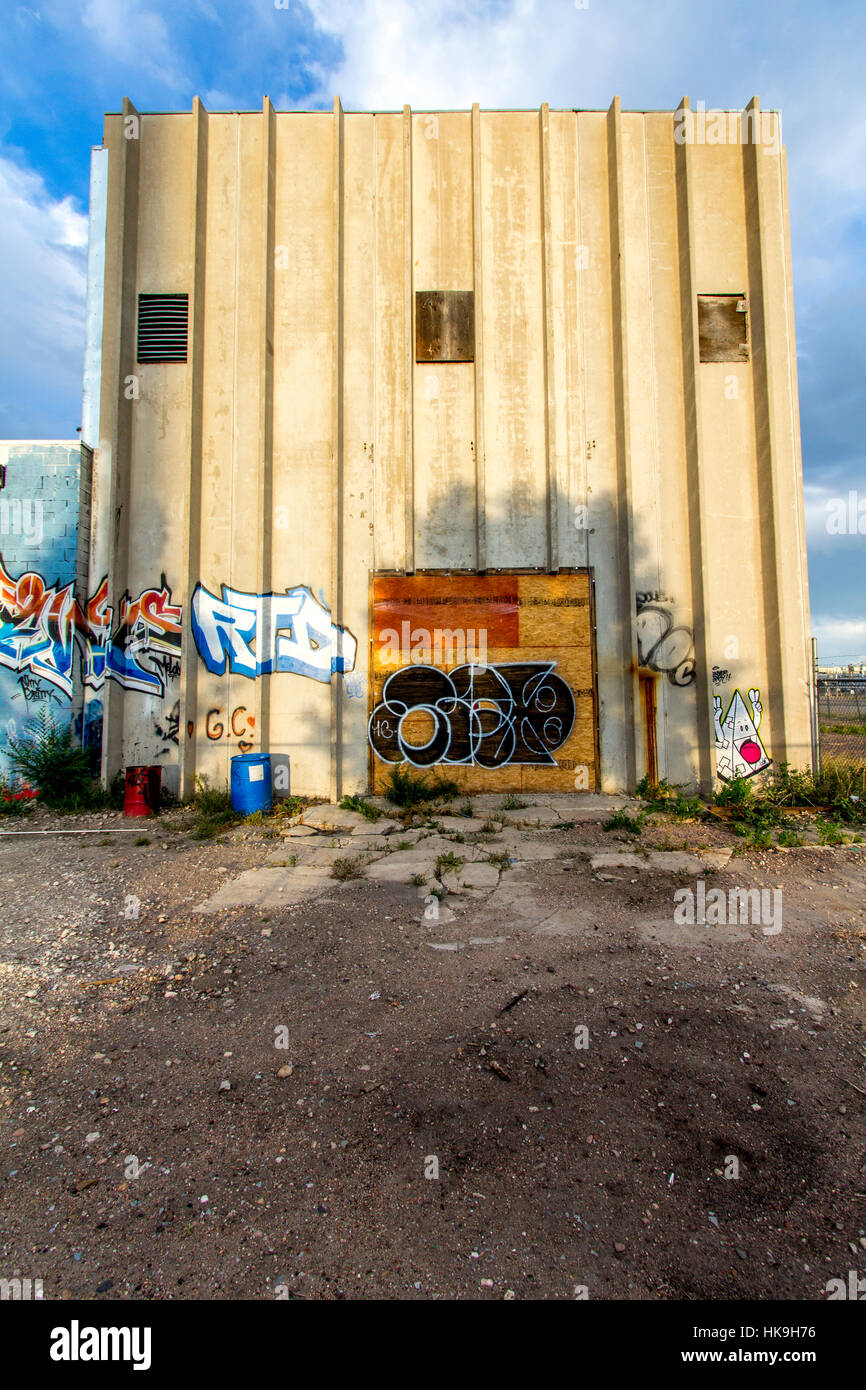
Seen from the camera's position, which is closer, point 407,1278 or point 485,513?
point 407,1278

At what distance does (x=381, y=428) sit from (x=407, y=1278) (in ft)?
28.8

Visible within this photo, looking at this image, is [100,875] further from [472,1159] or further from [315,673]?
[472,1159]

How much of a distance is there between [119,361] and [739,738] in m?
10.4

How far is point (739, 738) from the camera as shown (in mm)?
8336

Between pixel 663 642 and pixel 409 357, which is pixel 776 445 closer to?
pixel 663 642

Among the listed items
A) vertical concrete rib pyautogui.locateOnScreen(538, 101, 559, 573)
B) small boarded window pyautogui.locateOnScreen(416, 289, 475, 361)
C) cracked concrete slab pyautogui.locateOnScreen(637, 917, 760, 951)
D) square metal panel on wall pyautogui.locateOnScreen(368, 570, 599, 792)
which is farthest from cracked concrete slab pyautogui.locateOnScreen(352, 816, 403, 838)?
small boarded window pyautogui.locateOnScreen(416, 289, 475, 361)

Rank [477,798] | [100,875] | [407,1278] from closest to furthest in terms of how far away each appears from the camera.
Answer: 1. [407,1278]
2. [100,875]
3. [477,798]

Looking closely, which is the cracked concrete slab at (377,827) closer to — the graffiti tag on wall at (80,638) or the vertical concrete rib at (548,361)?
the graffiti tag on wall at (80,638)

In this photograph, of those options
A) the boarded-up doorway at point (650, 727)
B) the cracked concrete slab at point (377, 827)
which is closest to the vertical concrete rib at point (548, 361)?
the boarded-up doorway at point (650, 727)

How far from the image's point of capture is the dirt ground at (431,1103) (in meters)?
1.87

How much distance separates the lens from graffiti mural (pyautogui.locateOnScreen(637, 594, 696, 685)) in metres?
8.45

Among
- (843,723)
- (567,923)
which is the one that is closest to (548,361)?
(567,923)
